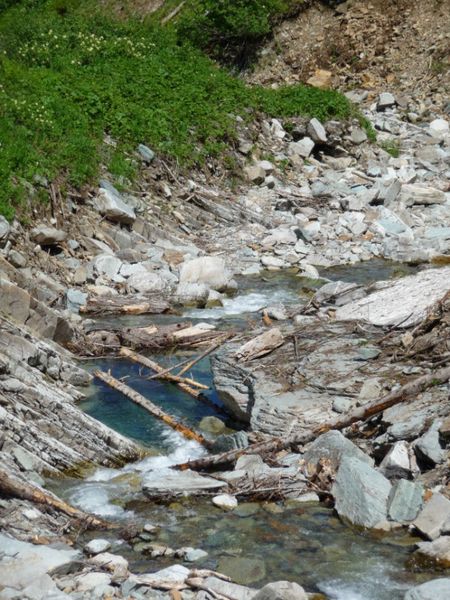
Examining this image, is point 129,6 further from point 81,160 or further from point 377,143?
point 81,160

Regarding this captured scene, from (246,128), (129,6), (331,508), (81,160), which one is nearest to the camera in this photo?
(331,508)

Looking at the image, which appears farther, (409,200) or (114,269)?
(409,200)

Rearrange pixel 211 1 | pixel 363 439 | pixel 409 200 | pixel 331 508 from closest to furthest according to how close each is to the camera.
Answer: pixel 331 508 → pixel 363 439 → pixel 409 200 → pixel 211 1

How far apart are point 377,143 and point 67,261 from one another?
1112 cm

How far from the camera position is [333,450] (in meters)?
7.47

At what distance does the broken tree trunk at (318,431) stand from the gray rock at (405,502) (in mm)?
1287

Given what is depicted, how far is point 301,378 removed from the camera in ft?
29.7

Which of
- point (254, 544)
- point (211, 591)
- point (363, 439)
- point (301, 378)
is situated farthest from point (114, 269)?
point (211, 591)

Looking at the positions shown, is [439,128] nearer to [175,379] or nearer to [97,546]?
[175,379]

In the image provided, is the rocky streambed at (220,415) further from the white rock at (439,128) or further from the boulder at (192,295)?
the white rock at (439,128)

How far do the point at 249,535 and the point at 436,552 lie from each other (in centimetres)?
146

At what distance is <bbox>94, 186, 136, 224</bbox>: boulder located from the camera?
→ 15.9m

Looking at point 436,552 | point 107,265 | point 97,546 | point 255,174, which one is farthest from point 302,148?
point 97,546

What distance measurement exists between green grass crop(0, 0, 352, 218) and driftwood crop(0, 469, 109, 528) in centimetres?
783
